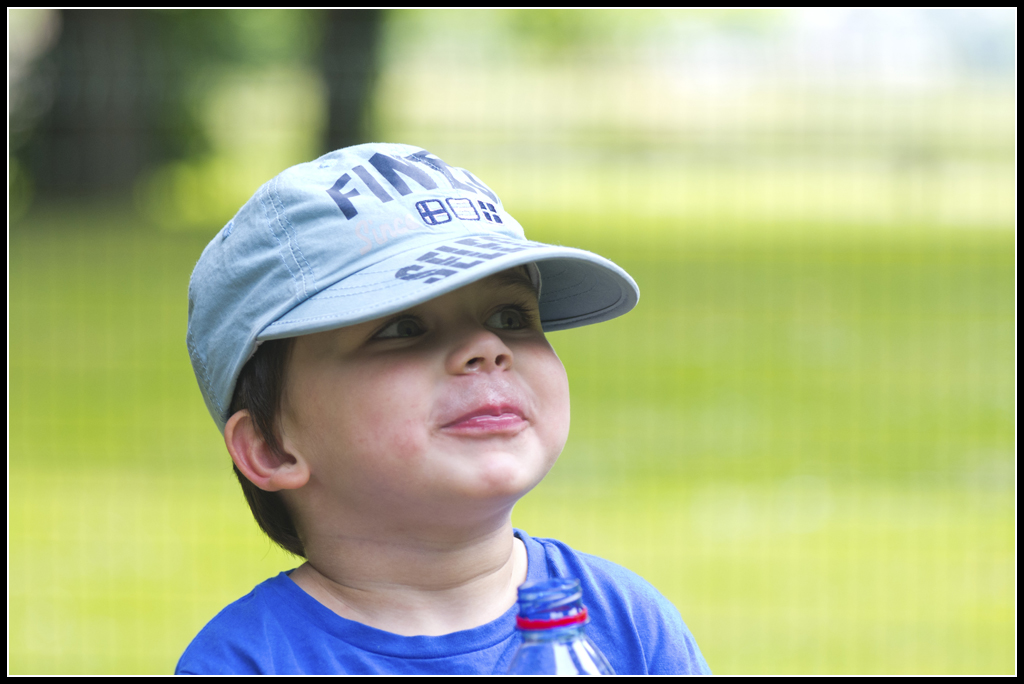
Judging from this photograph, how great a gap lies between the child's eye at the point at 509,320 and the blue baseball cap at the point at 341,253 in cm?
7

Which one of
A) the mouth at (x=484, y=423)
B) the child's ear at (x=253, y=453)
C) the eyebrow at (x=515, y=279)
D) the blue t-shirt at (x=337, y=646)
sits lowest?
the blue t-shirt at (x=337, y=646)

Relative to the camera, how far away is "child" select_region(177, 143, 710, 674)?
3.53 ft

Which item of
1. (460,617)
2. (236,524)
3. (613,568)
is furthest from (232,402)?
(236,524)

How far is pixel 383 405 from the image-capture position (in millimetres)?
1077

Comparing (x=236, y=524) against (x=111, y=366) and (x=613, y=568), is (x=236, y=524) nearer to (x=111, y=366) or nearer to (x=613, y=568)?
(x=111, y=366)

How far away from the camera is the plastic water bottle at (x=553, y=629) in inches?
35.0

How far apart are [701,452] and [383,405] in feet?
11.1

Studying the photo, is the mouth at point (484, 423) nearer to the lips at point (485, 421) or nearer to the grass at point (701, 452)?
the lips at point (485, 421)

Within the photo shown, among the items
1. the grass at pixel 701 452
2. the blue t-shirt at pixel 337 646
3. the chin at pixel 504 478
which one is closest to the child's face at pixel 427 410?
the chin at pixel 504 478

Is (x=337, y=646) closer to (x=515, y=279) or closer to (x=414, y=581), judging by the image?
(x=414, y=581)

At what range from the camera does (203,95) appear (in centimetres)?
716

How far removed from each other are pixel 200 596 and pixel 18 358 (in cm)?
242

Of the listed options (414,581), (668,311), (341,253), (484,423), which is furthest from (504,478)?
(668,311)

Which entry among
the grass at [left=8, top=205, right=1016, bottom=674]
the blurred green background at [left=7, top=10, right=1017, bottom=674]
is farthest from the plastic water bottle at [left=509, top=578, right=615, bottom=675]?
the blurred green background at [left=7, top=10, right=1017, bottom=674]
